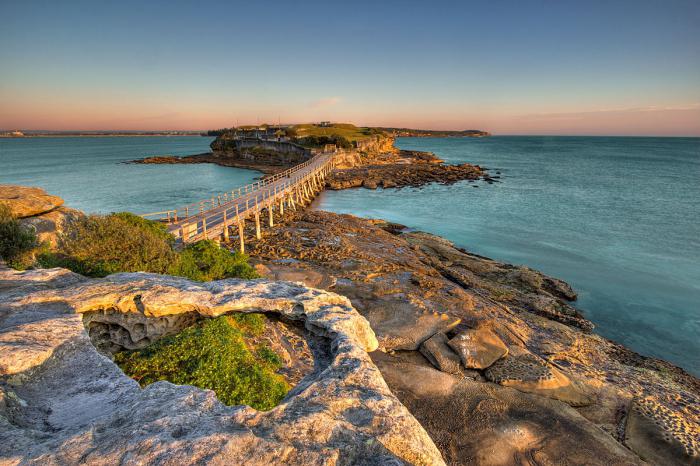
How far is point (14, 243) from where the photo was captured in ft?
36.6

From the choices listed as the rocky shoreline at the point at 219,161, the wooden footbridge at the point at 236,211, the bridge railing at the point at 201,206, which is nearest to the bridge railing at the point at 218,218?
the wooden footbridge at the point at 236,211

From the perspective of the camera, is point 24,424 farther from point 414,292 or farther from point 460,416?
point 414,292

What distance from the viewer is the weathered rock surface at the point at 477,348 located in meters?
10.7

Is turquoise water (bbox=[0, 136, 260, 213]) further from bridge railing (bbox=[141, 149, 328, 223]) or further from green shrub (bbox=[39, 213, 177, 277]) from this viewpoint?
green shrub (bbox=[39, 213, 177, 277])

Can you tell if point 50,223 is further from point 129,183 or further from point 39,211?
point 129,183

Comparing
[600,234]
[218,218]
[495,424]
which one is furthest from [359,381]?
[600,234]

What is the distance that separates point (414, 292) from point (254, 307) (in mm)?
9021

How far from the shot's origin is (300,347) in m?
9.90

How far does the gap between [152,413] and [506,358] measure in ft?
33.8

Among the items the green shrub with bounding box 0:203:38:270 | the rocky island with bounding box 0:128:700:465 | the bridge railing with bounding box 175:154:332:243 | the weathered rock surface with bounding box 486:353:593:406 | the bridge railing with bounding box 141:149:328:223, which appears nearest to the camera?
the rocky island with bounding box 0:128:700:465

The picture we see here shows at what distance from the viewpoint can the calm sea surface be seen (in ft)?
60.7

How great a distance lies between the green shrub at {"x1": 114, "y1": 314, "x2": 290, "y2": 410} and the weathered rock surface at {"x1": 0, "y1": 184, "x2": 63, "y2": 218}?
10.5m

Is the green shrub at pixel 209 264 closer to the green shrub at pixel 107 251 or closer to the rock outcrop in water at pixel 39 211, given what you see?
the green shrub at pixel 107 251

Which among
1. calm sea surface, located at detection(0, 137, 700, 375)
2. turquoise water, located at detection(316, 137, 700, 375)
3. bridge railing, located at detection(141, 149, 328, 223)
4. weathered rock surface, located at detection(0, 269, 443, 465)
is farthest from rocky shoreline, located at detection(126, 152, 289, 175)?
weathered rock surface, located at detection(0, 269, 443, 465)
